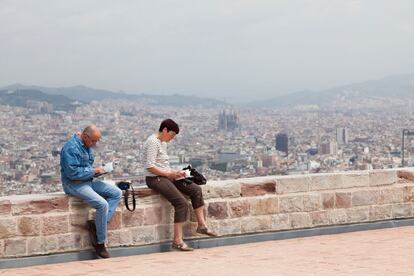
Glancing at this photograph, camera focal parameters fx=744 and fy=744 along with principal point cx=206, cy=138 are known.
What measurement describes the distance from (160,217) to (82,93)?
58.0m

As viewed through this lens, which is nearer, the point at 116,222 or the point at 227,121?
the point at 116,222

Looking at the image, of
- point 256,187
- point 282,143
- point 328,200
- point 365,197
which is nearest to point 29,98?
point 282,143

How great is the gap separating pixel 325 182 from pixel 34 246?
11.6 ft

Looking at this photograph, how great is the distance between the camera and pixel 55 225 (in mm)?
6988

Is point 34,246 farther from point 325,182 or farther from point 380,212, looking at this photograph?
point 380,212

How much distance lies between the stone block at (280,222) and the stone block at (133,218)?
163 centimetres

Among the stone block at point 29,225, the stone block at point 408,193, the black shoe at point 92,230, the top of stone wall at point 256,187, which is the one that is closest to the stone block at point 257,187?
the top of stone wall at point 256,187

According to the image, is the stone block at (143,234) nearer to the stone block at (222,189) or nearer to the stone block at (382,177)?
the stone block at (222,189)

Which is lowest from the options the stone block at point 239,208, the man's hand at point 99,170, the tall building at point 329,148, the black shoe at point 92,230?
the tall building at point 329,148

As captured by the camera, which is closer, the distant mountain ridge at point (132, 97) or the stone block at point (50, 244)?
the stone block at point (50, 244)

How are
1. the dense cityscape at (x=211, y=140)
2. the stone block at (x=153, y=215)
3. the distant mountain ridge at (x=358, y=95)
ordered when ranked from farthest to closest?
the distant mountain ridge at (x=358, y=95) < the dense cityscape at (x=211, y=140) < the stone block at (x=153, y=215)

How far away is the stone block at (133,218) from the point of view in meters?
7.39

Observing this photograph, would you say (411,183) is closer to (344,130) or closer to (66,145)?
(66,145)

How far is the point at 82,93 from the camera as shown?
2542 inches
